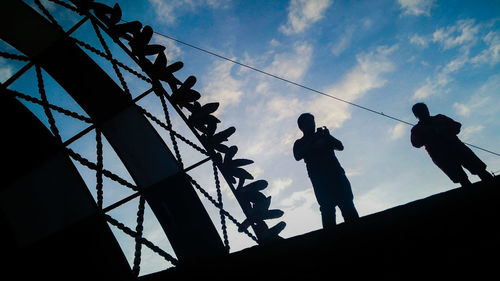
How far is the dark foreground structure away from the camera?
1332mm

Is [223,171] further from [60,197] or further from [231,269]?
[231,269]

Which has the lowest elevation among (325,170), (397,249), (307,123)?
(397,249)

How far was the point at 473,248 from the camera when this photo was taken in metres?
1.33

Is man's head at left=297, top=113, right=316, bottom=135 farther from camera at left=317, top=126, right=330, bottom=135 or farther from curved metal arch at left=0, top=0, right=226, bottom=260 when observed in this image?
curved metal arch at left=0, top=0, right=226, bottom=260

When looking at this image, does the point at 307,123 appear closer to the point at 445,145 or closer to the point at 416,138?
the point at 416,138

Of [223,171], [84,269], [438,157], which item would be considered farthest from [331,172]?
[84,269]

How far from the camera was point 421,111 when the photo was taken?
435 cm

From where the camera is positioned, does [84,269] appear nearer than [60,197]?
Yes

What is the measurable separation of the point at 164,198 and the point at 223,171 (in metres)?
1.24

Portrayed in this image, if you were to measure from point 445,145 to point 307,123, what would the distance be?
2.10m

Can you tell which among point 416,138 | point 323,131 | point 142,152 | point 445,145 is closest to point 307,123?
point 323,131

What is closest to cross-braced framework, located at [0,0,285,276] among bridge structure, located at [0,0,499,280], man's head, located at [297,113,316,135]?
bridge structure, located at [0,0,499,280]

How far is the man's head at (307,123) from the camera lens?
4242mm

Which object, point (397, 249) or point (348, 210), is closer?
point (397, 249)
